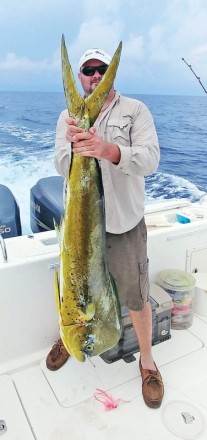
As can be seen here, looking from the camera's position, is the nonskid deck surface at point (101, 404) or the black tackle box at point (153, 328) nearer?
the nonskid deck surface at point (101, 404)

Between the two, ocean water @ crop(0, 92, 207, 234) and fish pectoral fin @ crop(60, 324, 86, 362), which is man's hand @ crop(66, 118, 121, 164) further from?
ocean water @ crop(0, 92, 207, 234)

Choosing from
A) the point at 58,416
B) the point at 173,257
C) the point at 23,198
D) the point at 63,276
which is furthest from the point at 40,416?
the point at 23,198

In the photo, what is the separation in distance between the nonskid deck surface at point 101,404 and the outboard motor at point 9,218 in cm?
114

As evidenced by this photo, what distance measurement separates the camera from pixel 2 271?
2135mm

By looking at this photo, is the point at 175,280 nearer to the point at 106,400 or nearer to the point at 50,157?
the point at 106,400

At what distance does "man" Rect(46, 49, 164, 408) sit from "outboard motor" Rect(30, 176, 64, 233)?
133 centimetres

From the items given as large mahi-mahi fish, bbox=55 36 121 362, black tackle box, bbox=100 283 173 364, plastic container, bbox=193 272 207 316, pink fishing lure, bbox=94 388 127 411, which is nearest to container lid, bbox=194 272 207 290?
plastic container, bbox=193 272 207 316

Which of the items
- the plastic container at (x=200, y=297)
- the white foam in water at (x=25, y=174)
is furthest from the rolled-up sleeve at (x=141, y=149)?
the white foam in water at (x=25, y=174)

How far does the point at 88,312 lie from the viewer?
1.54m

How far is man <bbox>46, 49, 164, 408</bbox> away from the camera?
1677 millimetres

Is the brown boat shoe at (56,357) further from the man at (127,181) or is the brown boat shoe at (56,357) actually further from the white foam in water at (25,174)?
the white foam in water at (25,174)

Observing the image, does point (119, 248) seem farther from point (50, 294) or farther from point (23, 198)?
point (23, 198)

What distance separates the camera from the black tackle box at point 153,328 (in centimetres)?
231

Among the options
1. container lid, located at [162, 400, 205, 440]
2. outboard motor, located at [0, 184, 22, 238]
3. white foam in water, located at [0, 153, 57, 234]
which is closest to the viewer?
container lid, located at [162, 400, 205, 440]
